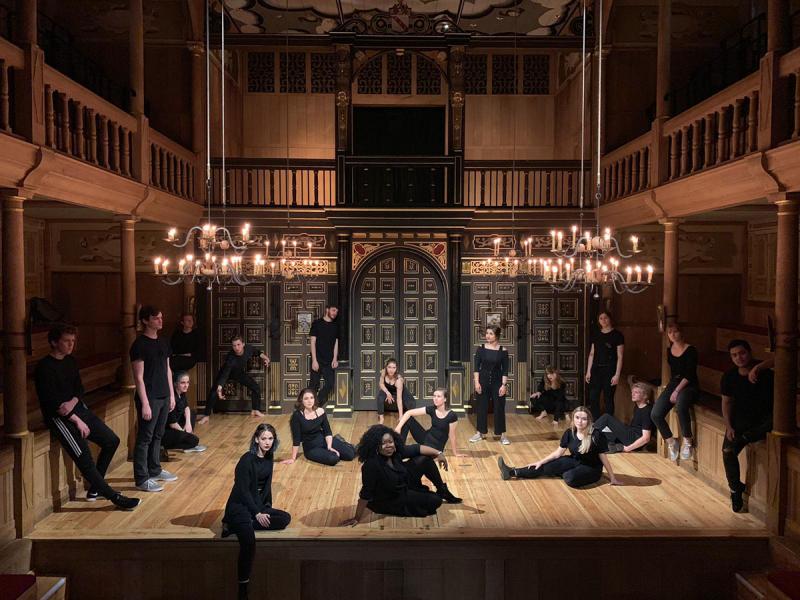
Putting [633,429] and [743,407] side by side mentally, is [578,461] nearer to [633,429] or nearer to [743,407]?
[633,429]

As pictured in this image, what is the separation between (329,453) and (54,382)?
3.34 meters

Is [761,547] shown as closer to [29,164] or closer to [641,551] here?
[641,551]

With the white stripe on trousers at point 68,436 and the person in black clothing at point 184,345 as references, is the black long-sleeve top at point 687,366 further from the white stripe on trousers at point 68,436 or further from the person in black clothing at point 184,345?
the person in black clothing at point 184,345

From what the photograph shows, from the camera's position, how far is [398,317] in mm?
11531

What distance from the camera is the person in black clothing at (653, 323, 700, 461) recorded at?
7.84 metres

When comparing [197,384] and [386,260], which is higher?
[386,260]

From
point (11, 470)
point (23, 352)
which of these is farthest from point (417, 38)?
point (11, 470)

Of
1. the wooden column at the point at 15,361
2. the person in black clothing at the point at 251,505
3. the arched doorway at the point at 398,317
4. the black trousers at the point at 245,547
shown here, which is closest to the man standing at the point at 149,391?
the wooden column at the point at 15,361

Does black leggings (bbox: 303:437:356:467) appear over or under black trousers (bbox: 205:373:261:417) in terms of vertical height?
under

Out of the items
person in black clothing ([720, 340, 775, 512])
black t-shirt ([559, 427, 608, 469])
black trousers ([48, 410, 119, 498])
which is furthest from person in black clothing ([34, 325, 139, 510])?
person in black clothing ([720, 340, 775, 512])

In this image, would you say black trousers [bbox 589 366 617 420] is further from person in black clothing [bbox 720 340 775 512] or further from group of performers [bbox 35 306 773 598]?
person in black clothing [bbox 720 340 775 512]

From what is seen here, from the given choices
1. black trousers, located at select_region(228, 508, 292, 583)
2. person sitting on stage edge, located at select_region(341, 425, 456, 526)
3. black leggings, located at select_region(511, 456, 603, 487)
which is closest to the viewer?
black trousers, located at select_region(228, 508, 292, 583)

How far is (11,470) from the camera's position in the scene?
19.0 feet

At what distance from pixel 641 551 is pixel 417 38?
8.50m
